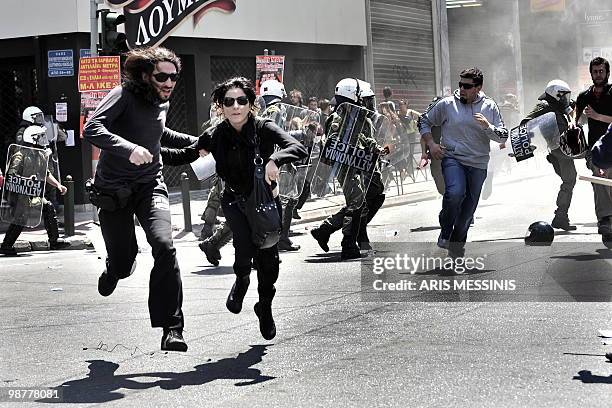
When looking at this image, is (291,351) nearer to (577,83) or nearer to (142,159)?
(142,159)

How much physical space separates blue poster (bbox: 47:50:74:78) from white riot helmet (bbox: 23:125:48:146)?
4448 mm

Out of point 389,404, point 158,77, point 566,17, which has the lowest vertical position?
point 389,404

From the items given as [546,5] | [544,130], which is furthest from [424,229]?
[546,5]

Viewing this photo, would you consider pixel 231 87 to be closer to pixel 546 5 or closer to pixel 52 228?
pixel 52 228

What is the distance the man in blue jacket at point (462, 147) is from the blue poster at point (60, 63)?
9229 millimetres

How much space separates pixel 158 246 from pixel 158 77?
972 mm

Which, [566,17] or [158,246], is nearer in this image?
[158,246]

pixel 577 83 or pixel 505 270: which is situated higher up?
pixel 577 83

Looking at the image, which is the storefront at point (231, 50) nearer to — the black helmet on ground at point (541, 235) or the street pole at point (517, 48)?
the street pole at point (517, 48)

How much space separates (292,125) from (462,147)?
2.55 meters

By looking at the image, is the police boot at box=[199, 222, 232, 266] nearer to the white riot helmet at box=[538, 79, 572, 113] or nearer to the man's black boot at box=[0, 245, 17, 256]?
the man's black boot at box=[0, 245, 17, 256]

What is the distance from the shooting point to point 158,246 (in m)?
6.51

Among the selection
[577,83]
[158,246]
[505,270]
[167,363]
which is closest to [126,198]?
[158,246]

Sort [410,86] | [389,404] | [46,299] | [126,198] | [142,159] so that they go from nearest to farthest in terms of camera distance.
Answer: [389,404], [142,159], [126,198], [46,299], [410,86]
